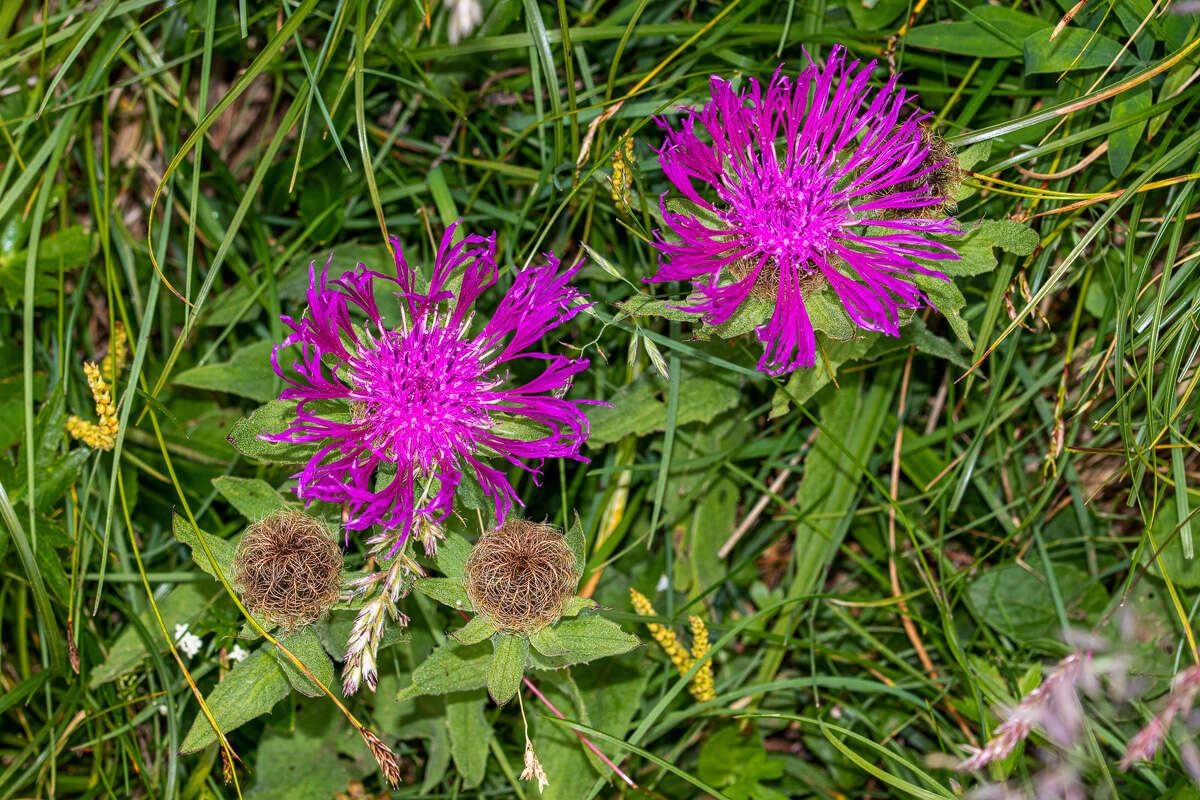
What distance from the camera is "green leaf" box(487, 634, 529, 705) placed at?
2.28 metres

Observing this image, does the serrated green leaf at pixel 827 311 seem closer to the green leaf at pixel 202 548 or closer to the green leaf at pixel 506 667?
the green leaf at pixel 506 667

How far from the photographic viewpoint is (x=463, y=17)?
244 centimetres

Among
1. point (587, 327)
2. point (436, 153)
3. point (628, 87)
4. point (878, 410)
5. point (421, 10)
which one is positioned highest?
point (421, 10)

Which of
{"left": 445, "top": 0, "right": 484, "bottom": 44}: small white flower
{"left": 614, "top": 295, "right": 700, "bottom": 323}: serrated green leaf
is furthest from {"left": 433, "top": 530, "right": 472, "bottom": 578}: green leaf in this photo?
{"left": 445, "top": 0, "right": 484, "bottom": 44}: small white flower

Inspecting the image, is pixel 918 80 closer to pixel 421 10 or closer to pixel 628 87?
pixel 628 87

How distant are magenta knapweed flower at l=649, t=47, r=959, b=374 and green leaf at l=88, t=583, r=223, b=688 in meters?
1.71

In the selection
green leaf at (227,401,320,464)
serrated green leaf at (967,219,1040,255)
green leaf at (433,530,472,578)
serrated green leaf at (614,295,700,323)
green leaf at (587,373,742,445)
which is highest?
serrated green leaf at (967,219,1040,255)

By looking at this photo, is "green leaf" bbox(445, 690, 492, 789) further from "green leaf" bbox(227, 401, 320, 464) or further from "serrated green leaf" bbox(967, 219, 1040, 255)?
"serrated green leaf" bbox(967, 219, 1040, 255)

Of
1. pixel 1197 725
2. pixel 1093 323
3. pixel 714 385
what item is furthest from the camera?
pixel 1093 323

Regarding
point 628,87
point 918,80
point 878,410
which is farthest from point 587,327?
point 918,80

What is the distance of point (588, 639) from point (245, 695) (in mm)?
870

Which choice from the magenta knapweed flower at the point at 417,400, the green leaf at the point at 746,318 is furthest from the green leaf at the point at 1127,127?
the magenta knapweed flower at the point at 417,400

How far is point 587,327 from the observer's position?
296 centimetres

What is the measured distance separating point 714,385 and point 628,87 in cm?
97
